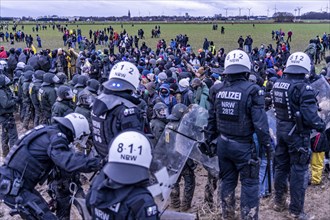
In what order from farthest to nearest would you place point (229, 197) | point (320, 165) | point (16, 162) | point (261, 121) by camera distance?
point (320, 165), point (229, 197), point (261, 121), point (16, 162)

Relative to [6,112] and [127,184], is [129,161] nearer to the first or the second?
[127,184]

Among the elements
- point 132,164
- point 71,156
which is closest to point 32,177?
point 71,156

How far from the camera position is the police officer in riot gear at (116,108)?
421 cm

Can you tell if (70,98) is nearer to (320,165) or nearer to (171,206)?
(171,206)

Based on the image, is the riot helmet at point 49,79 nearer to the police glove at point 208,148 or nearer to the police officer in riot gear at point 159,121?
the police officer in riot gear at point 159,121

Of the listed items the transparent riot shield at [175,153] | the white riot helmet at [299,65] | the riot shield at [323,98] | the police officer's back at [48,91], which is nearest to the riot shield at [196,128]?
the transparent riot shield at [175,153]

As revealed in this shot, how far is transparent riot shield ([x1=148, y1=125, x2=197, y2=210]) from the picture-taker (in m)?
3.35

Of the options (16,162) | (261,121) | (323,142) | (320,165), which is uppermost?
(261,121)

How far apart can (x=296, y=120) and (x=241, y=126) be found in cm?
88

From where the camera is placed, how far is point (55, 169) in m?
4.52

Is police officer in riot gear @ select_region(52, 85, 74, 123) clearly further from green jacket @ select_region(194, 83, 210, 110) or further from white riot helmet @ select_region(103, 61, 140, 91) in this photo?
white riot helmet @ select_region(103, 61, 140, 91)

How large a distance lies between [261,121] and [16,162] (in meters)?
2.72

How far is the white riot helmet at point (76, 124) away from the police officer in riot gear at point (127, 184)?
141 cm

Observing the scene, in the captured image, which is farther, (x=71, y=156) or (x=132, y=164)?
(x=71, y=156)
